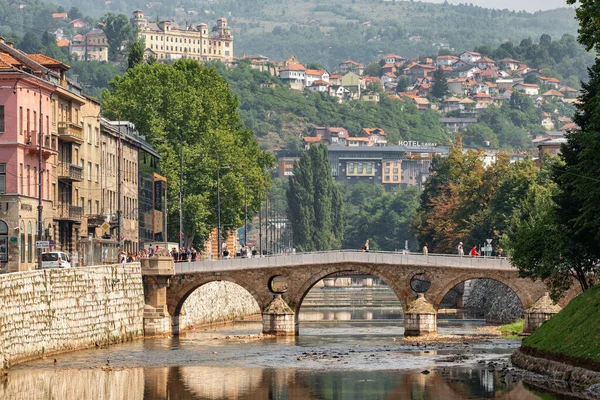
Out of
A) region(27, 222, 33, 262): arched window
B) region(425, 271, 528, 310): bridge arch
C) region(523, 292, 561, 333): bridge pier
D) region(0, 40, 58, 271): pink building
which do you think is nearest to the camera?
region(0, 40, 58, 271): pink building

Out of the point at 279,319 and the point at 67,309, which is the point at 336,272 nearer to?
the point at 279,319

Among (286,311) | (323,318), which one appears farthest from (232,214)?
(286,311)

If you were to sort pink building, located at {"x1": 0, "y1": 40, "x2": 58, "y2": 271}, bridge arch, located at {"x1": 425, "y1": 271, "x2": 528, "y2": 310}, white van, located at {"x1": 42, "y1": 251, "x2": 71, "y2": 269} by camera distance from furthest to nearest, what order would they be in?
bridge arch, located at {"x1": 425, "y1": 271, "x2": 528, "y2": 310} → pink building, located at {"x1": 0, "y1": 40, "x2": 58, "y2": 271} → white van, located at {"x1": 42, "y1": 251, "x2": 71, "y2": 269}

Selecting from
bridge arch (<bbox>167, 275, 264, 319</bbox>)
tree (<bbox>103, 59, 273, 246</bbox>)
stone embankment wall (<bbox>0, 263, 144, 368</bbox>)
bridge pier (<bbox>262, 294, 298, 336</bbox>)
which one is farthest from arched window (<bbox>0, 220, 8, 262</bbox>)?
tree (<bbox>103, 59, 273, 246</bbox>)

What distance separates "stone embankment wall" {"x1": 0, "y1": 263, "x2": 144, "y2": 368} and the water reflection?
264cm

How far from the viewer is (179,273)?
107312 millimetres

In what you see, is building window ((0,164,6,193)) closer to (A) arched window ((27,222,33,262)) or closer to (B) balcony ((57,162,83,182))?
(A) arched window ((27,222,33,262))

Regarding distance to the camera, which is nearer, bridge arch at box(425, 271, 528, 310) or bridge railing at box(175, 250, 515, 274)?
bridge arch at box(425, 271, 528, 310)

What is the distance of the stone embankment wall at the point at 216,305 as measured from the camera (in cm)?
11656

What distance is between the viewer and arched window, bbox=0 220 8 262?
9234cm

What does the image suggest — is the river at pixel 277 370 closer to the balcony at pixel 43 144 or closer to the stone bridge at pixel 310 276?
the stone bridge at pixel 310 276

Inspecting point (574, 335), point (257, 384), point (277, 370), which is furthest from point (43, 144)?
point (574, 335)

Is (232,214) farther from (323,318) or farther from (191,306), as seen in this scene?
(191,306)

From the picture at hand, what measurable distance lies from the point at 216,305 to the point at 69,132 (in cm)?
2702
